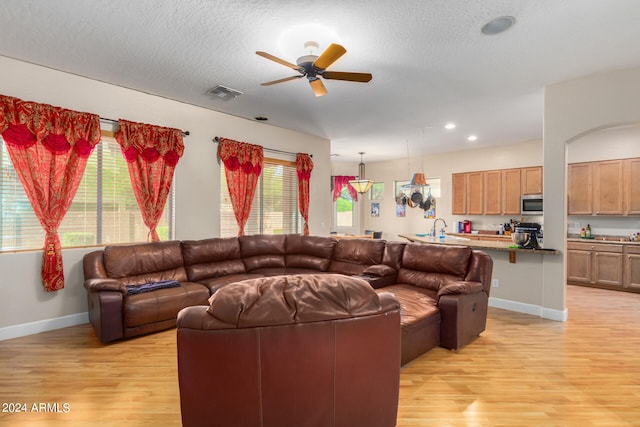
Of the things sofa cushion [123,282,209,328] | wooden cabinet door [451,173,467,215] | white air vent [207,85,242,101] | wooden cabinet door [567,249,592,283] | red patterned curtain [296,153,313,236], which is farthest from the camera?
wooden cabinet door [451,173,467,215]

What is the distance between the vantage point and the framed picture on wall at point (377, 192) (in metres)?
10.1

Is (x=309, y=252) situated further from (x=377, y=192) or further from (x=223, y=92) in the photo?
(x=377, y=192)

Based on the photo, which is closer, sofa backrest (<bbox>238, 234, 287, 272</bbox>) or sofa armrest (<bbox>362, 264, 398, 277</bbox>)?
sofa armrest (<bbox>362, 264, 398, 277</bbox>)

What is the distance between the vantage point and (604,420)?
7.11 feet

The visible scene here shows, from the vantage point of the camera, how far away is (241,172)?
5.59m

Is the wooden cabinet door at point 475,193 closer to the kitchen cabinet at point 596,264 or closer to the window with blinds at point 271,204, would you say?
the kitchen cabinet at point 596,264

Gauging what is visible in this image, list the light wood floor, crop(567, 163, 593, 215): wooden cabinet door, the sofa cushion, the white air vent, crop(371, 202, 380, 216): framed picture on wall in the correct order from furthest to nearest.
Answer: crop(371, 202, 380, 216): framed picture on wall < crop(567, 163, 593, 215): wooden cabinet door < the white air vent < the sofa cushion < the light wood floor

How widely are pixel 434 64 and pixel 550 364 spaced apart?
10.6 feet

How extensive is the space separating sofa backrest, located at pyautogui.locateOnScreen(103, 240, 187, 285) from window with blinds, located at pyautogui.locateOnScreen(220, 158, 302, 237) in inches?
47.2

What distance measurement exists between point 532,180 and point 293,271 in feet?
18.4

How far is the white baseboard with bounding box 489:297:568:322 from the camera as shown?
414cm

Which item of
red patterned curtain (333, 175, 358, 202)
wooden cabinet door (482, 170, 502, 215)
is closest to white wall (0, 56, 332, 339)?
red patterned curtain (333, 175, 358, 202)

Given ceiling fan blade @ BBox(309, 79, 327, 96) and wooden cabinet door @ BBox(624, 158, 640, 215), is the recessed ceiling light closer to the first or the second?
ceiling fan blade @ BBox(309, 79, 327, 96)

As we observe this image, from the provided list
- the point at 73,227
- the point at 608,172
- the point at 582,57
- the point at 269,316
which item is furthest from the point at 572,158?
the point at 73,227
